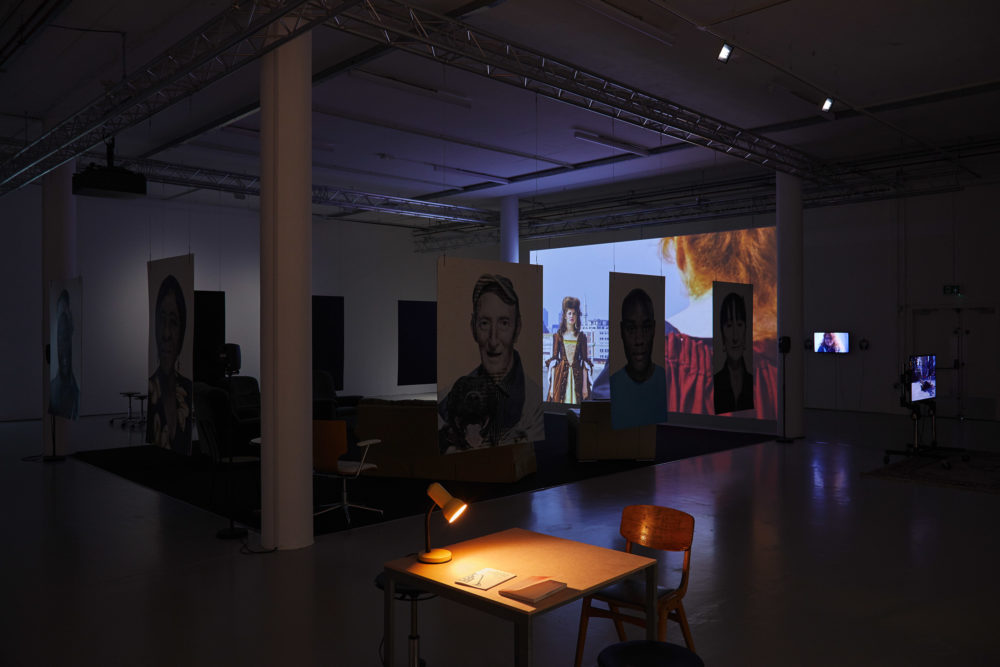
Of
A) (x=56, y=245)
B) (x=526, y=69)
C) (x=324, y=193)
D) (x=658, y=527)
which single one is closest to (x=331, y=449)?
(x=658, y=527)

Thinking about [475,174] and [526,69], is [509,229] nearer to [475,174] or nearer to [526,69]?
[475,174]

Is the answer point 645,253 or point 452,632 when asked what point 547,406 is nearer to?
point 645,253

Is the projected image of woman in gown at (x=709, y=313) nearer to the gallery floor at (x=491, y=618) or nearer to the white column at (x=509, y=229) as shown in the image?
the white column at (x=509, y=229)

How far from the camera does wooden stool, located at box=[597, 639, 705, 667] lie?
9.53 ft

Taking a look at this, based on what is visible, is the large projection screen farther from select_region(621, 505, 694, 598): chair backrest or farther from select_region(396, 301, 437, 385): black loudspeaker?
select_region(621, 505, 694, 598): chair backrest

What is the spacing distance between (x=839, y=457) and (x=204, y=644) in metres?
8.98

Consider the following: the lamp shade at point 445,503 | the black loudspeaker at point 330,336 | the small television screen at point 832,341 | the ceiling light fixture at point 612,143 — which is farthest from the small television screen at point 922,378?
the black loudspeaker at point 330,336

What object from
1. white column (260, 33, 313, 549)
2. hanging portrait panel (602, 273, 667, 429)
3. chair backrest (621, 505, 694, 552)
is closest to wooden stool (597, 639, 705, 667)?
chair backrest (621, 505, 694, 552)

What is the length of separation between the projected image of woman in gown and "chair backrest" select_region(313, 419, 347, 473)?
9.99 m

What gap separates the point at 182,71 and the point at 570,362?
482 inches

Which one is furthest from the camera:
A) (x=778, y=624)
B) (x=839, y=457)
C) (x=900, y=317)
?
(x=900, y=317)

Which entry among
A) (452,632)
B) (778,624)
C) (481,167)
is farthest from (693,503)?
(481,167)

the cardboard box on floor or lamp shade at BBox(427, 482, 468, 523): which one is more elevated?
lamp shade at BBox(427, 482, 468, 523)

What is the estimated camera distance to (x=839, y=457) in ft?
33.8
